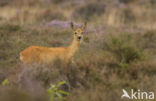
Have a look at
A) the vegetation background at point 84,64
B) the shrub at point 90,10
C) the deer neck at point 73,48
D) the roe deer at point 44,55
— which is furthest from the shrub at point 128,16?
the roe deer at point 44,55

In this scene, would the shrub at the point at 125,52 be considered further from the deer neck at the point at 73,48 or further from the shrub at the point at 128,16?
the shrub at the point at 128,16

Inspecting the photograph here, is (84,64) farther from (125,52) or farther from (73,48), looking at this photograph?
(125,52)

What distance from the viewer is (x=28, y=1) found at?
2491 centimetres

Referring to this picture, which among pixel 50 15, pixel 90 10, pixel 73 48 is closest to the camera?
pixel 73 48

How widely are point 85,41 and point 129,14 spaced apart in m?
8.80

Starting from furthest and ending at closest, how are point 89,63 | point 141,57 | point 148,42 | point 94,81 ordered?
point 148,42, point 141,57, point 89,63, point 94,81

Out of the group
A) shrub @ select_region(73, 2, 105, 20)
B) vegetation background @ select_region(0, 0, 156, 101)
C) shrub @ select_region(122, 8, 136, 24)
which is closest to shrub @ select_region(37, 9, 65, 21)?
vegetation background @ select_region(0, 0, 156, 101)

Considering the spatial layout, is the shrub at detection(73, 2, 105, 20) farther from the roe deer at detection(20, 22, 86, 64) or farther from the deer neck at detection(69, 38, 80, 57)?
the roe deer at detection(20, 22, 86, 64)

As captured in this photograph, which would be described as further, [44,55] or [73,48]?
[73,48]


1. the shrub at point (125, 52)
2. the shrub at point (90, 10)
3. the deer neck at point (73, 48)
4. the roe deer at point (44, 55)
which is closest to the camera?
the roe deer at point (44, 55)

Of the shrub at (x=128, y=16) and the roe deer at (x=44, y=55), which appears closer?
the roe deer at (x=44, y=55)

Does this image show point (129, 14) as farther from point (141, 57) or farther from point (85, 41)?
point (141, 57)

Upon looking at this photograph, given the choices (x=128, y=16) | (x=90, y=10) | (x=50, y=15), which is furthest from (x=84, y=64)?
(x=90, y=10)

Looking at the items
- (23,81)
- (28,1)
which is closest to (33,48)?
(23,81)
